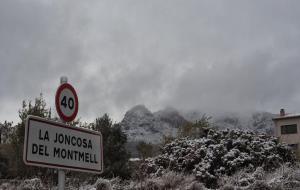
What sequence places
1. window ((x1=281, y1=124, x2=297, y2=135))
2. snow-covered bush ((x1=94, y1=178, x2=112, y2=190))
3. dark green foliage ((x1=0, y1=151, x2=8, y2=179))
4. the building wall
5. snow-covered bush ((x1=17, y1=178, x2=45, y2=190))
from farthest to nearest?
1. window ((x1=281, y1=124, x2=297, y2=135))
2. the building wall
3. dark green foliage ((x1=0, y1=151, x2=8, y2=179))
4. snow-covered bush ((x1=17, y1=178, x2=45, y2=190))
5. snow-covered bush ((x1=94, y1=178, x2=112, y2=190))

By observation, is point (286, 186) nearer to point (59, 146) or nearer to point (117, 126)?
point (59, 146)

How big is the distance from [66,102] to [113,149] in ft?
68.0

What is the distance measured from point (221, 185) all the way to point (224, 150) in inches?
130

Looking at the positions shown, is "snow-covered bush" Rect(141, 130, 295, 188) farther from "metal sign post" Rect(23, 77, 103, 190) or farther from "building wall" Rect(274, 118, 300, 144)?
"building wall" Rect(274, 118, 300, 144)

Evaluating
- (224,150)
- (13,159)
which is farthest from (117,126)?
(224,150)

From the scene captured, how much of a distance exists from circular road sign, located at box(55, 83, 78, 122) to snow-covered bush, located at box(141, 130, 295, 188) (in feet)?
27.0

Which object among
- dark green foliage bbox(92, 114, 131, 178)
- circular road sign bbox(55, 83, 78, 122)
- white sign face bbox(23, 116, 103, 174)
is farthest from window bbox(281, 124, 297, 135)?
circular road sign bbox(55, 83, 78, 122)

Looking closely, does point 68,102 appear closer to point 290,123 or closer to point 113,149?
point 113,149

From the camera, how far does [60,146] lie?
4.53 meters

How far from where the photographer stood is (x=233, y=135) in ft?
52.7

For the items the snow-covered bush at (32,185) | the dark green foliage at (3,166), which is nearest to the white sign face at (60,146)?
the snow-covered bush at (32,185)

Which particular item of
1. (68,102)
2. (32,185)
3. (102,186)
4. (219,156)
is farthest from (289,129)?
(68,102)

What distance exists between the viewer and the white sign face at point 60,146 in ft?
13.8

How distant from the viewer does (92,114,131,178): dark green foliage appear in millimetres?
23484
